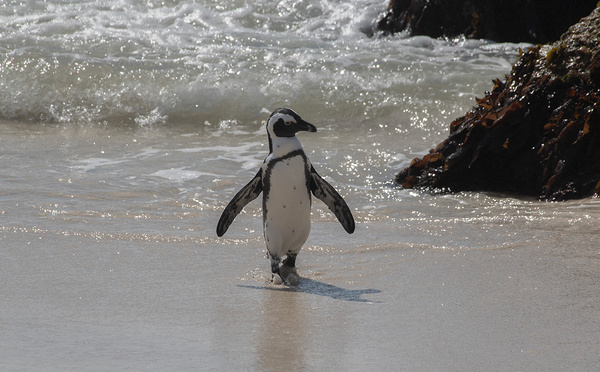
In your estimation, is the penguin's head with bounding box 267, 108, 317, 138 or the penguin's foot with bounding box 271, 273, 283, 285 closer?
the penguin's foot with bounding box 271, 273, 283, 285

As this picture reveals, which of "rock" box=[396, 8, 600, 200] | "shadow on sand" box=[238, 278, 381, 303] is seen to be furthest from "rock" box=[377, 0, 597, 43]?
"shadow on sand" box=[238, 278, 381, 303]

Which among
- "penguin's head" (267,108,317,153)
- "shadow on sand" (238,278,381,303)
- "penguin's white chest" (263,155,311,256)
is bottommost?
"shadow on sand" (238,278,381,303)

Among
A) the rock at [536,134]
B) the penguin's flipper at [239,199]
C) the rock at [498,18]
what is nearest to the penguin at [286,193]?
the penguin's flipper at [239,199]

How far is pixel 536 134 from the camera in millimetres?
5859

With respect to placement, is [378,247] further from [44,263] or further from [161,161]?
[161,161]

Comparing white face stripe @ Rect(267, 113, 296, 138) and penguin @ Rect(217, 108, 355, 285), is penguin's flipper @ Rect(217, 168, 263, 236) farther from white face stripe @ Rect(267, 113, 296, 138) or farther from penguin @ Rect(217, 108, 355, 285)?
white face stripe @ Rect(267, 113, 296, 138)

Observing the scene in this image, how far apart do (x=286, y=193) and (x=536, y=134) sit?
268 cm

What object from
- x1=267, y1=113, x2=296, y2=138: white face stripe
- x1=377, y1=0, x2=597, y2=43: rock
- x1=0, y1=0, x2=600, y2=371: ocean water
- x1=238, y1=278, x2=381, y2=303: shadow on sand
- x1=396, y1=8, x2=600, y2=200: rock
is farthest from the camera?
x1=377, y1=0, x2=597, y2=43: rock

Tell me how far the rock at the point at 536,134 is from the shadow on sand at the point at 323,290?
245 cm

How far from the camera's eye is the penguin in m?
3.99

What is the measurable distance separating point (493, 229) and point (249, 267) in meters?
1.59

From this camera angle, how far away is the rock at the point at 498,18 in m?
12.0

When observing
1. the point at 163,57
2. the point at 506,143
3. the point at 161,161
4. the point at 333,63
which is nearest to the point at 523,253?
the point at 506,143

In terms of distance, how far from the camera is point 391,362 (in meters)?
2.62
